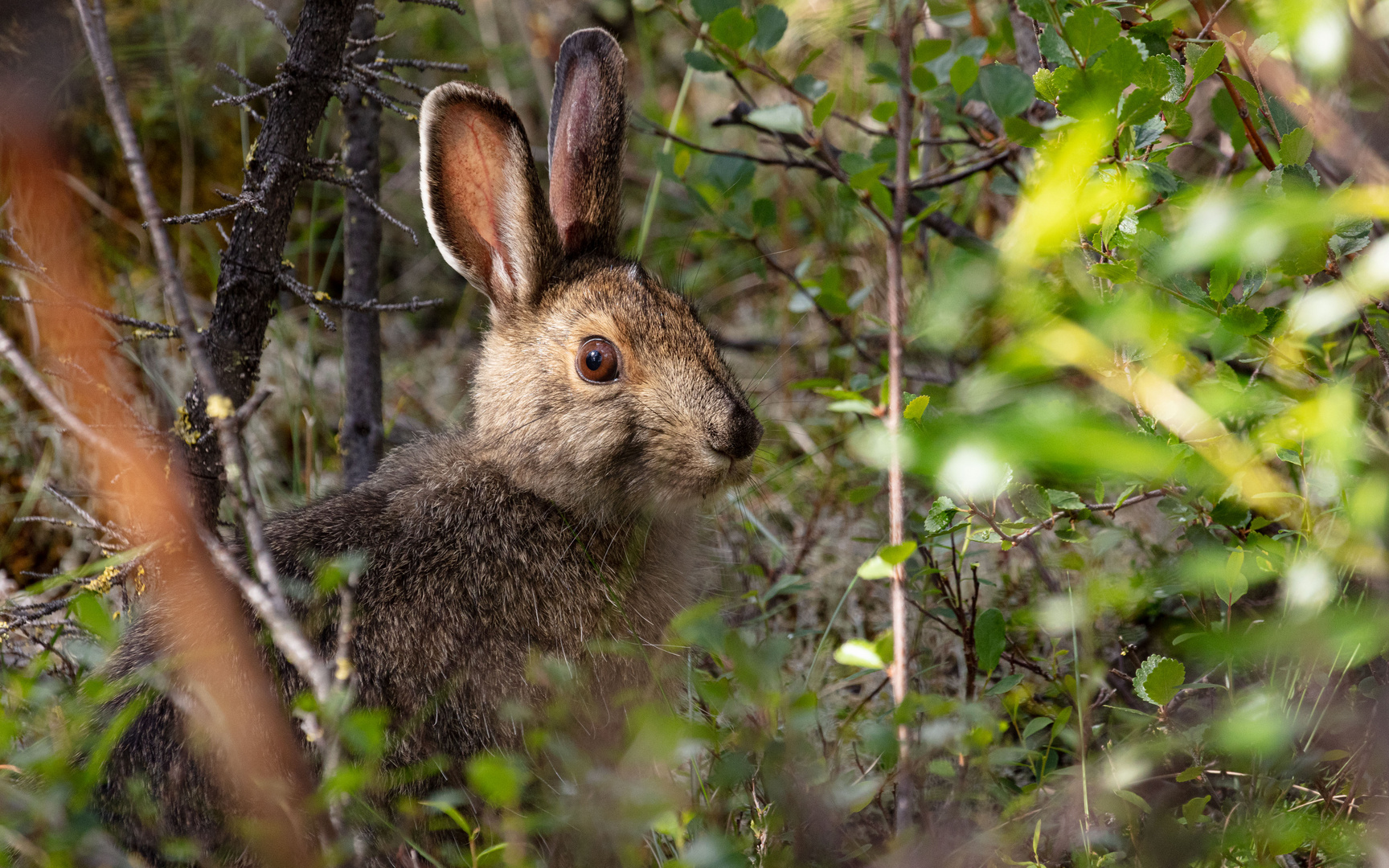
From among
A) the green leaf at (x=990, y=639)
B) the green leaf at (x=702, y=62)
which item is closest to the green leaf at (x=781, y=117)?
the green leaf at (x=702, y=62)

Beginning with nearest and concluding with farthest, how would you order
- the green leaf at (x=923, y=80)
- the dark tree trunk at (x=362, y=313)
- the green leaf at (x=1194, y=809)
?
the green leaf at (x=1194, y=809) < the green leaf at (x=923, y=80) < the dark tree trunk at (x=362, y=313)

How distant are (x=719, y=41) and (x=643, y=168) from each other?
4.04m

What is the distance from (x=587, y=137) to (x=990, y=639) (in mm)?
Result: 2784

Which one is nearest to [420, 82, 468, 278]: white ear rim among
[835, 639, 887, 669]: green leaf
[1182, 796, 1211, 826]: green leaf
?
[835, 639, 887, 669]: green leaf

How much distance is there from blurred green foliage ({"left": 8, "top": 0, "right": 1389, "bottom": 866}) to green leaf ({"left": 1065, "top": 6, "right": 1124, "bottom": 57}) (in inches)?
0.8

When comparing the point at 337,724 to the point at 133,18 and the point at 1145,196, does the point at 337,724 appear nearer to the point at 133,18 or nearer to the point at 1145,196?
the point at 1145,196

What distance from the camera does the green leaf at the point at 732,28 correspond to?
13.4ft

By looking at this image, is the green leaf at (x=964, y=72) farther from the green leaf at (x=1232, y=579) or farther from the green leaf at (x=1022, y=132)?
the green leaf at (x=1232, y=579)

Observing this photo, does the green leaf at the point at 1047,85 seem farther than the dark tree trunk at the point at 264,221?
No

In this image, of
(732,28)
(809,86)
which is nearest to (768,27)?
(732,28)

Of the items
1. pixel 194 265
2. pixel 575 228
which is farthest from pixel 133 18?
Answer: pixel 575 228

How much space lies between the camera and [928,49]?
175 inches

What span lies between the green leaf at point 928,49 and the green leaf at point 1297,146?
198 centimetres

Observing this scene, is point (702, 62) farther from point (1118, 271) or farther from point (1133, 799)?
point (1133, 799)
